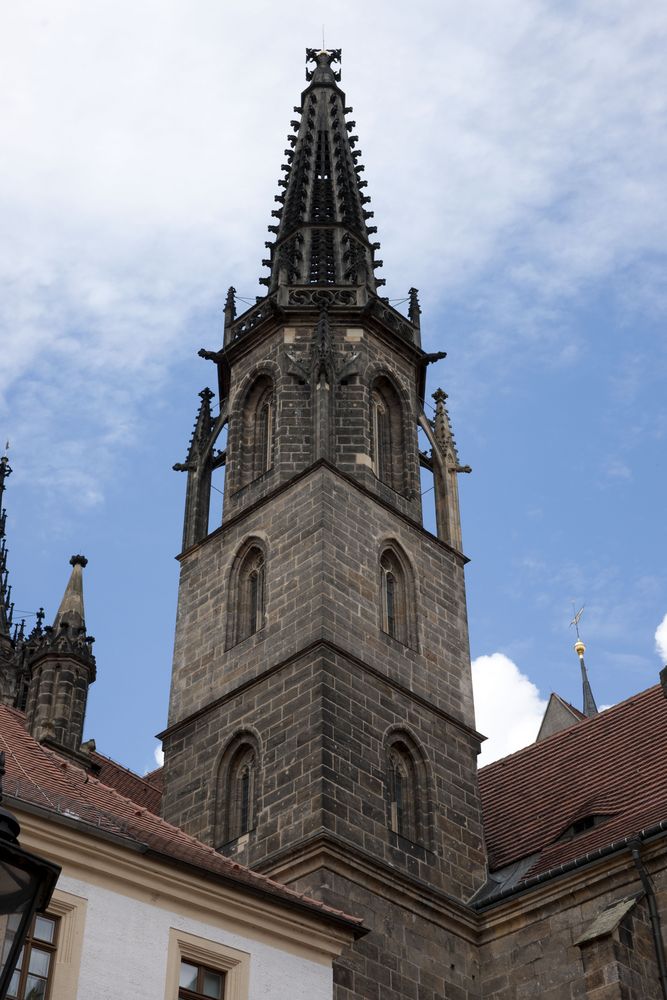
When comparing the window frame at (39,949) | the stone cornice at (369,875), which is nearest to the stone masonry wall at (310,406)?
the stone cornice at (369,875)

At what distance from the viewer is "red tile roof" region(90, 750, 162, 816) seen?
23.7m

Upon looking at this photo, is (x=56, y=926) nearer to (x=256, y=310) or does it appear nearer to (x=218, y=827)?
(x=218, y=827)

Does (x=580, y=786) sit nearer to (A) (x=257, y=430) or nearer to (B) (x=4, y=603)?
(A) (x=257, y=430)

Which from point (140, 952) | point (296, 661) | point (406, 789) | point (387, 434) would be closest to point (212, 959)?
point (140, 952)

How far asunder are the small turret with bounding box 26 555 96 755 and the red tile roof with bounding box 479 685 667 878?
19.6 ft

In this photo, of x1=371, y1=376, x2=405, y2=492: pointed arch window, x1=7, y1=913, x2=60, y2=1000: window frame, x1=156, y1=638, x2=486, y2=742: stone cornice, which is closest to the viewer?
x1=7, y1=913, x2=60, y2=1000: window frame

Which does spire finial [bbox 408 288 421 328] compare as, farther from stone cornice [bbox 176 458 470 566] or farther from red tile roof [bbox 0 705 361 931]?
red tile roof [bbox 0 705 361 931]

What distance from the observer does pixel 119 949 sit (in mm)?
10336

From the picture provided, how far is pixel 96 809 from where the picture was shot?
11547 millimetres

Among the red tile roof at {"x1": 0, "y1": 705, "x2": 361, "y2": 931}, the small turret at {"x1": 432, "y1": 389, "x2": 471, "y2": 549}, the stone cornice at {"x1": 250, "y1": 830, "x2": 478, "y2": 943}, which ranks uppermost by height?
the small turret at {"x1": 432, "y1": 389, "x2": 471, "y2": 549}

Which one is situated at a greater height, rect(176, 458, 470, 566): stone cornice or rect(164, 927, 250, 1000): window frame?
rect(176, 458, 470, 566): stone cornice

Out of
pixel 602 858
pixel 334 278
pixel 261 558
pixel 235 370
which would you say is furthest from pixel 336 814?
pixel 334 278

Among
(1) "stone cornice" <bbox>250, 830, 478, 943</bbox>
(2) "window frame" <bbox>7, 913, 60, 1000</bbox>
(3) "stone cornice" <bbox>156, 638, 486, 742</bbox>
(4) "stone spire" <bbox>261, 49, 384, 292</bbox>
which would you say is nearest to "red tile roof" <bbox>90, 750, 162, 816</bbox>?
(3) "stone cornice" <bbox>156, 638, 486, 742</bbox>

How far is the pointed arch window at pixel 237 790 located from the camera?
61.3 feet
